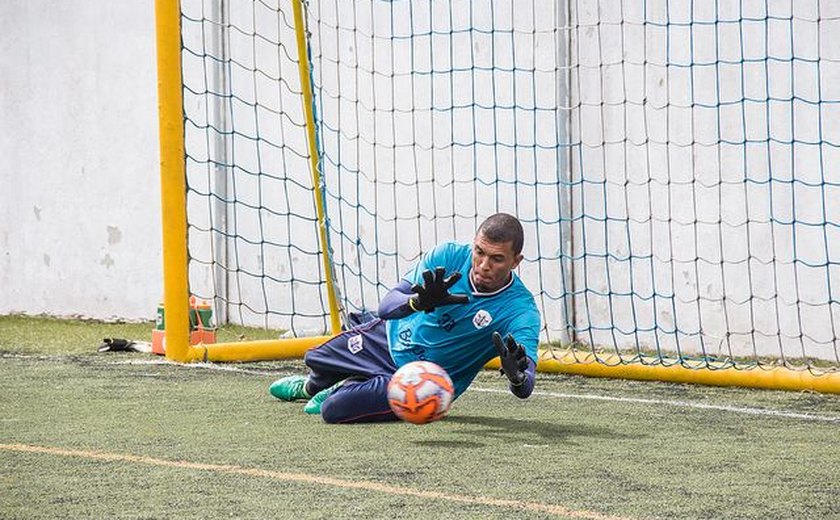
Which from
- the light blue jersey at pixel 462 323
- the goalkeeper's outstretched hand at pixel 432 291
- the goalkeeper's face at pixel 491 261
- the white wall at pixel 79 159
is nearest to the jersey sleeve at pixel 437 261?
the light blue jersey at pixel 462 323

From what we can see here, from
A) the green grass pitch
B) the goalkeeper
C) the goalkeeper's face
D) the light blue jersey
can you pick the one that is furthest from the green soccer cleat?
the goalkeeper's face

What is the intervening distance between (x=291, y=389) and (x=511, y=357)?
1722 millimetres

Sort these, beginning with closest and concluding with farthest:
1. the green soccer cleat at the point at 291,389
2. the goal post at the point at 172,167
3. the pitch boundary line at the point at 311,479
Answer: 1. the pitch boundary line at the point at 311,479
2. the green soccer cleat at the point at 291,389
3. the goal post at the point at 172,167

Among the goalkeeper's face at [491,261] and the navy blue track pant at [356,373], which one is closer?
the goalkeeper's face at [491,261]

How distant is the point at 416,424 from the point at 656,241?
3729 mm

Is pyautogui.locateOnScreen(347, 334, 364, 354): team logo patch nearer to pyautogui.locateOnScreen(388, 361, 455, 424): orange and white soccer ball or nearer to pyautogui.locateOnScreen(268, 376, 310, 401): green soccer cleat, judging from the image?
pyautogui.locateOnScreen(268, 376, 310, 401): green soccer cleat

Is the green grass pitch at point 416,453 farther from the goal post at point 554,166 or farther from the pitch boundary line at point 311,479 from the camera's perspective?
the goal post at point 554,166

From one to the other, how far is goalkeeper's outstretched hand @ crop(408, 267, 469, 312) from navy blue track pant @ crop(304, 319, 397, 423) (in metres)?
0.48

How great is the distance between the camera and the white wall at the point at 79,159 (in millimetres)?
13047

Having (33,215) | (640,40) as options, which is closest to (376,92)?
(640,40)

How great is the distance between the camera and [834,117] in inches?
359

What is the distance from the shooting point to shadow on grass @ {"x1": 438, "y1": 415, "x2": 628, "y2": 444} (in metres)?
6.62

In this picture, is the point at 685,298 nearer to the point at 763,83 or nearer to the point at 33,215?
the point at 763,83

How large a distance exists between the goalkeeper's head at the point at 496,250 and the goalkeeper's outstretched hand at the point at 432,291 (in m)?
0.17
